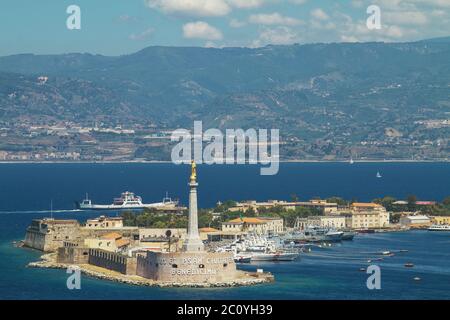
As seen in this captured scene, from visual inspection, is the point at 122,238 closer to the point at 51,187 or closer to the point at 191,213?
the point at 191,213

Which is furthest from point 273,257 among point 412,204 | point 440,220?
point 412,204

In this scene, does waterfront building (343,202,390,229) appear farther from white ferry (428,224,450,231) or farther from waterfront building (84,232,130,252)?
waterfront building (84,232,130,252)

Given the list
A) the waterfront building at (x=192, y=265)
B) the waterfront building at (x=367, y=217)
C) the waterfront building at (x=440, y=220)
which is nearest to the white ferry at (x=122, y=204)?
the waterfront building at (x=367, y=217)

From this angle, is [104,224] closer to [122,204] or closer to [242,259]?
[242,259]

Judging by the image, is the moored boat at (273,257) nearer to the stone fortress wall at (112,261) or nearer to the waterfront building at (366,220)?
the stone fortress wall at (112,261)

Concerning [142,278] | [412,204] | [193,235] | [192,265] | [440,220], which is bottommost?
[142,278]
